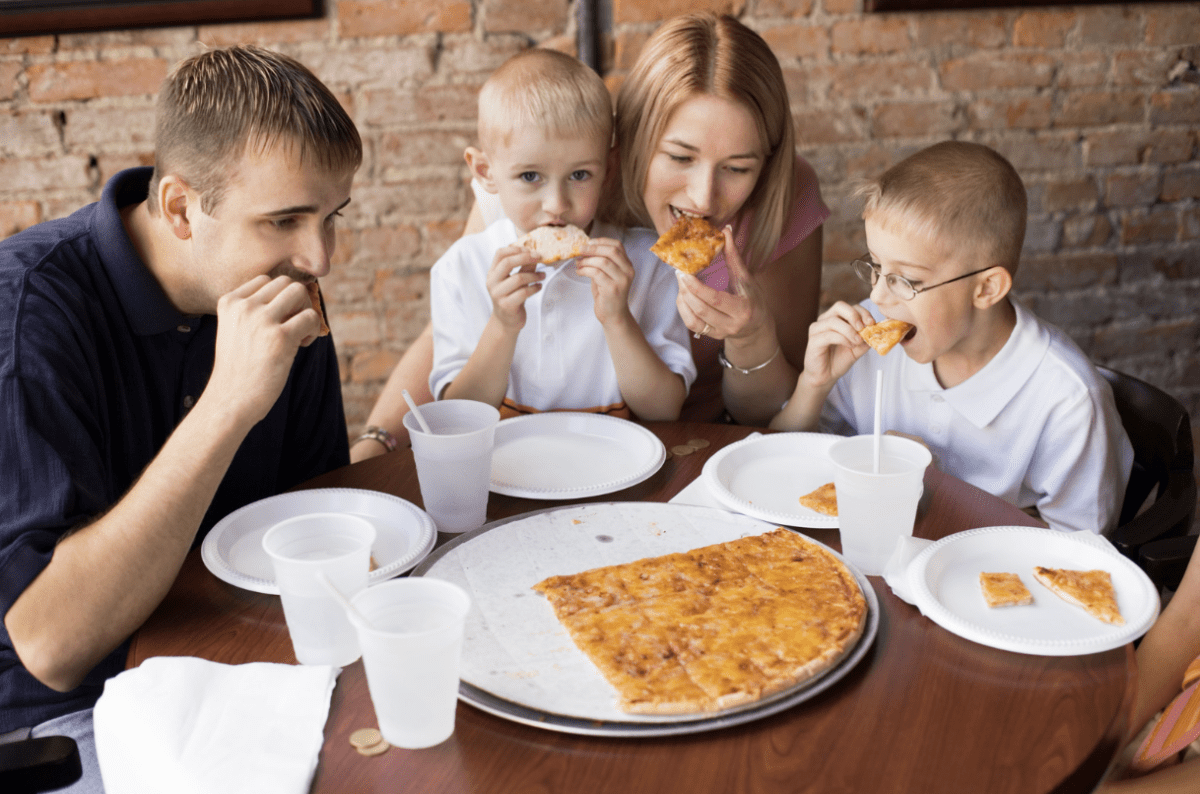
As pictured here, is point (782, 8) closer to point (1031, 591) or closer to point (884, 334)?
point (884, 334)

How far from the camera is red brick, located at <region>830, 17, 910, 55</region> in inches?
128

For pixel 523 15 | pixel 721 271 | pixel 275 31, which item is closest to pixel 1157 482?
pixel 721 271

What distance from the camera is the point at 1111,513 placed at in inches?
82.5

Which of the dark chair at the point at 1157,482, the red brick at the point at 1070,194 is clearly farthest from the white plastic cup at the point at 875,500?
the red brick at the point at 1070,194

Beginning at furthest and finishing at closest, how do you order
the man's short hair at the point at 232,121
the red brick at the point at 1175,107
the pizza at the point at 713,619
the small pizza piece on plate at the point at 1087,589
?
the red brick at the point at 1175,107
the man's short hair at the point at 232,121
the small pizza piece on plate at the point at 1087,589
the pizza at the point at 713,619

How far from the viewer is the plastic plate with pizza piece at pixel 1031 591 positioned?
4.03 ft

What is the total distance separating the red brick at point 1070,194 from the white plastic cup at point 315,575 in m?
3.07

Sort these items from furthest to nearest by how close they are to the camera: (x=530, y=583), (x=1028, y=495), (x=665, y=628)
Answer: (x=1028, y=495) → (x=530, y=583) → (x=665, y=628)

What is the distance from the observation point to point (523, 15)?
324cm

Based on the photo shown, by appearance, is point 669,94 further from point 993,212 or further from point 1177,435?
point 1177,435

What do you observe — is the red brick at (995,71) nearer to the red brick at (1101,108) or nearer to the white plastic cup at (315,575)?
the red brick at (1101,108)

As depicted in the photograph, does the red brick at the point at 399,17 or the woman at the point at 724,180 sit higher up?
the red brick at the point at 399,17

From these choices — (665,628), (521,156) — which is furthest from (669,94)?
(665,628)

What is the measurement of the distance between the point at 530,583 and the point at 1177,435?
1462mm
